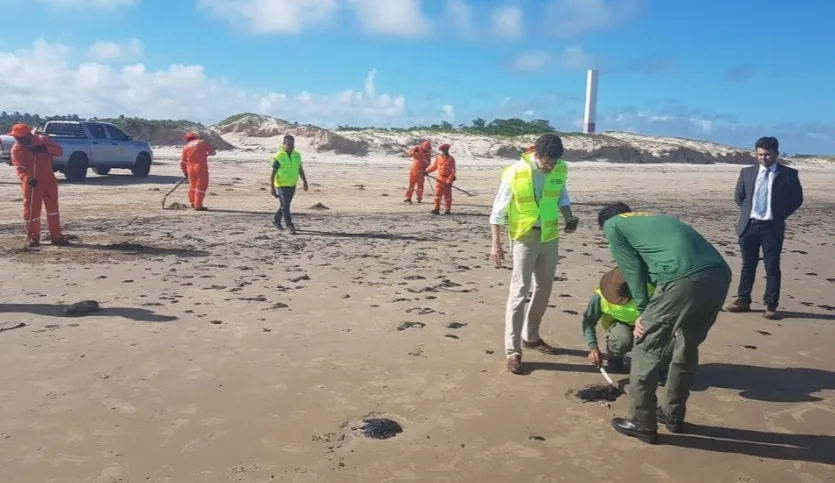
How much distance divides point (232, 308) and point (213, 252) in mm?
3212

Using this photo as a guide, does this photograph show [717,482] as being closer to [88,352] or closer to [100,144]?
[88,352]

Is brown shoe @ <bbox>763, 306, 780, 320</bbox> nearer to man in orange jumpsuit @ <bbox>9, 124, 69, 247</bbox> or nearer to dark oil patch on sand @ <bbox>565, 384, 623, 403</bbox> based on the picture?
dark oil patch on sand @ <bbox>565, 384, 623, 403</bbox>

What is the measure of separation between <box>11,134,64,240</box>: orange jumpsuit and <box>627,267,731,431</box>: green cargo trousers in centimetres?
882

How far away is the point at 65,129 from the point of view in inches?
826

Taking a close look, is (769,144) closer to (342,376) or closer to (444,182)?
(342,376)

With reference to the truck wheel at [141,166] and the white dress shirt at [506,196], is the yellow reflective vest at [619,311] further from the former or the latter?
the truck wheel at [141,166]

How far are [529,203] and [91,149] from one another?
61.7ft

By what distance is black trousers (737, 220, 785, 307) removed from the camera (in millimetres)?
7273

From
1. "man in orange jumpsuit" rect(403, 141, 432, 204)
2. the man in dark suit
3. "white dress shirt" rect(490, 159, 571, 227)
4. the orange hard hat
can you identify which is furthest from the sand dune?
"white dress shirt" rect(490, 159, 571, 227)

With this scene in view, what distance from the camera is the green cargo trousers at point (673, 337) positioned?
3980 mm

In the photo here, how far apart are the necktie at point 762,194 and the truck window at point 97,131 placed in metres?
19.4

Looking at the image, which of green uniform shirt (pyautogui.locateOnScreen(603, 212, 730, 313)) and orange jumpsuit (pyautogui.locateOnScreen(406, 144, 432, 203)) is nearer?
green uniform shirt (pyautogui.locateOnScreen(603, 212, 730, 313))

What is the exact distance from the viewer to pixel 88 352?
5.47 m

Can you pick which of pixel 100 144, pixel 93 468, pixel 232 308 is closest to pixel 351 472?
pixel 93 468
